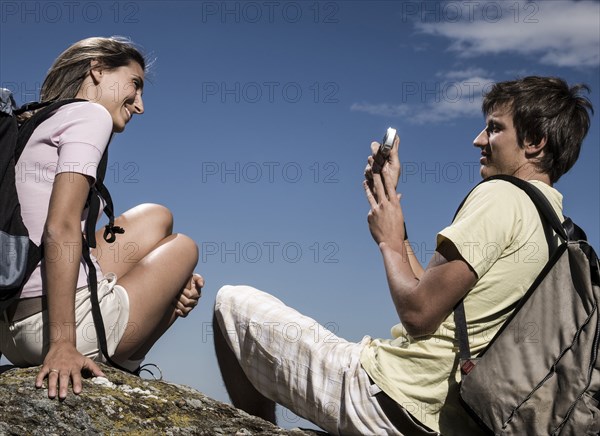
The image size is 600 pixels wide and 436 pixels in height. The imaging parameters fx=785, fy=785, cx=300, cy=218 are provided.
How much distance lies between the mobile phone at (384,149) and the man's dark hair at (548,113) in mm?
572

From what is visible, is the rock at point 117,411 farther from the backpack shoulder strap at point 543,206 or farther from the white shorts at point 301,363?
the backpack shoulder strap at point 543,206

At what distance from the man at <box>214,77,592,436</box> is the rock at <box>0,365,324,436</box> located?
37 cm

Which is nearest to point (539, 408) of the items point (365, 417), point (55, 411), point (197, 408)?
point (365, 417)

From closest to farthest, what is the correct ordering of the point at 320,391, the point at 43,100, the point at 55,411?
the point at 55,411 < the point at 320,391 < the point at 43,100

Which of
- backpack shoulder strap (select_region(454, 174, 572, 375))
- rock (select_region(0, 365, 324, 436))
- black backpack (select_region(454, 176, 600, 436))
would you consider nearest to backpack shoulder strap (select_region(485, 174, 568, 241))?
backpack shoulder strap (select_region(454, 174, 572, 375))

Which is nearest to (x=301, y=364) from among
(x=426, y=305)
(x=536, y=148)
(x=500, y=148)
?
(x=426, y=305)

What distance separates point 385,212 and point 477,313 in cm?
85

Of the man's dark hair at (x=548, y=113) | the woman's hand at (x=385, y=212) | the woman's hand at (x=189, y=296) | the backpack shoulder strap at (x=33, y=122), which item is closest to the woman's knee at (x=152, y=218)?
the woman's hand at (x=189, y=296)

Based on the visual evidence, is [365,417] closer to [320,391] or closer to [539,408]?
[320,391]

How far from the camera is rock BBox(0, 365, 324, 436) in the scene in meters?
3.56

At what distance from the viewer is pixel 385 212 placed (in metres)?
4.45

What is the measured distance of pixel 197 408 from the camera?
12.7ft

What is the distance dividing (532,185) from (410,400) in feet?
4.11

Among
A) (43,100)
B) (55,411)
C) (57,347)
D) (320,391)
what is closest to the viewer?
(55,411)
